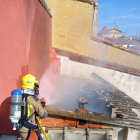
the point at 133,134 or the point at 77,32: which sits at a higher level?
the point at 77,32

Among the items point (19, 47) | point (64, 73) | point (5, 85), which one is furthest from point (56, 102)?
point (64, 73)

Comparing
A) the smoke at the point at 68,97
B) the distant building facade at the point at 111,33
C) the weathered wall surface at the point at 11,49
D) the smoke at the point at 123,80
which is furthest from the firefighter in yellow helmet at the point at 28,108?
the distant building facade at the point at 111,33

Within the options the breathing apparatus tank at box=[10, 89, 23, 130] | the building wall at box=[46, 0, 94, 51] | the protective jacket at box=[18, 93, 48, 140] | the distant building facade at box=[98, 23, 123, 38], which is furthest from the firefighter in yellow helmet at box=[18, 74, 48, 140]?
the distant building facade at box=[98, 23, 123, 38]

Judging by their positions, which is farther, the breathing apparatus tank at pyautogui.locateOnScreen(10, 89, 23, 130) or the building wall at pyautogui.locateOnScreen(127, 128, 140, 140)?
the building wall at pyautogui.locateOnScreen(127, 128, 140, 140)

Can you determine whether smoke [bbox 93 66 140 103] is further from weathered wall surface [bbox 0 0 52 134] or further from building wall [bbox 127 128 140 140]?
weathered wall surface [bbox 0 0 52 134]

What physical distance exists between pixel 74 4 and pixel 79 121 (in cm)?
726

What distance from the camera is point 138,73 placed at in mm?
8688

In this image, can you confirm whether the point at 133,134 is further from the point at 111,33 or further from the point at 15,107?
the point at 111,33

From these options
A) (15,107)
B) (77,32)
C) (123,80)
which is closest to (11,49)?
(15,107)

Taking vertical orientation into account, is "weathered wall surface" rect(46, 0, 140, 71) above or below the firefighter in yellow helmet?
above

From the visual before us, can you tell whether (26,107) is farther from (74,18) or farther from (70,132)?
(74,18)

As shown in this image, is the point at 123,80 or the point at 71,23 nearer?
the point at 123,80

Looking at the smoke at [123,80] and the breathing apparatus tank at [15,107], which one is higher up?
the smoke at [123,80]

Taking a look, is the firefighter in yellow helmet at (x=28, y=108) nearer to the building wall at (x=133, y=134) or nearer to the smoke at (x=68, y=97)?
the smoke at (x=68, y=97)
